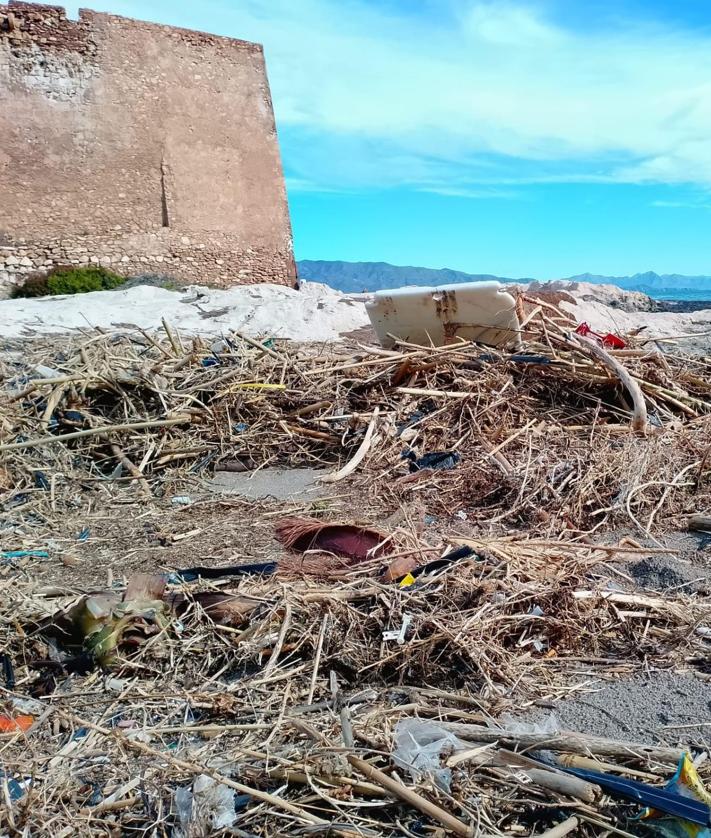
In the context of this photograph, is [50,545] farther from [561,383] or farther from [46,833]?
[561,383]

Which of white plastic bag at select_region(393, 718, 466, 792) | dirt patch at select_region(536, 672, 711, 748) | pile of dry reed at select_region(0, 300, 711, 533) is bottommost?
dirt patch at select_region(536, 672, 711, 748)

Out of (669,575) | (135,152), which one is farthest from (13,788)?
(135,152)

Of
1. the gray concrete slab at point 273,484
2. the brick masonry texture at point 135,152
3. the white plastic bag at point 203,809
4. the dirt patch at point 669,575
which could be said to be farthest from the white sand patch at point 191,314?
the white plastic bag at point 203,809

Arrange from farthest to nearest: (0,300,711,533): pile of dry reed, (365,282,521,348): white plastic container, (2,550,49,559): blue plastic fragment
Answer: (365,282,521,348): white plastic container
(0,300,711,533): pile of dry reed
(2,550,49,559): blue plastic fragment

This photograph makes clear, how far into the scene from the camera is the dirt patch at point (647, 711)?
2277 millimetres

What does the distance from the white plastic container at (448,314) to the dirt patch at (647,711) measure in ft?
12.7

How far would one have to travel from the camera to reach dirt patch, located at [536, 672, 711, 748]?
7.47ft

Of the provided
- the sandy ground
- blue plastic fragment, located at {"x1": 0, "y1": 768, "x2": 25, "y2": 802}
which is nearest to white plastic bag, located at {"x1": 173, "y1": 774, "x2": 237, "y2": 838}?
blue plastic fragment, located at {"x1": 0, "y1": 768, "x2": 25, "y2": 802}

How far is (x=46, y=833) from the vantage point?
1883mm

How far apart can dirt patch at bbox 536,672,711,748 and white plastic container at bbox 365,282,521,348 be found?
388 cm

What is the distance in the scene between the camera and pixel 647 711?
7.86 ft

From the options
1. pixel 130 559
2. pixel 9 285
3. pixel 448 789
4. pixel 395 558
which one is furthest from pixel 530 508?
pixel 9 285

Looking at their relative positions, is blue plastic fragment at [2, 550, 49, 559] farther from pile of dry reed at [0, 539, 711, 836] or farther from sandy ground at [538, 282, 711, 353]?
sandy ground at [538, 282, 711, 353]

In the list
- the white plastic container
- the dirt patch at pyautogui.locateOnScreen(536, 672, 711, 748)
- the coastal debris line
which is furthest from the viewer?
the white plastic container
